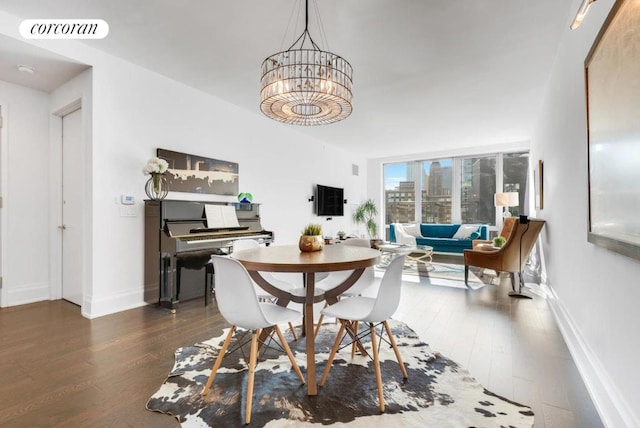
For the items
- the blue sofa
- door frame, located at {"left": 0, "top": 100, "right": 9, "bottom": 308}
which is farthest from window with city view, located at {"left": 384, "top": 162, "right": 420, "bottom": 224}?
door frame, located at {"left": 0, "top": 100, "right": 9, "bottom": 308}

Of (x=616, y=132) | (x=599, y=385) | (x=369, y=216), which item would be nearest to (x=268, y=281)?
(x=599, y=385)

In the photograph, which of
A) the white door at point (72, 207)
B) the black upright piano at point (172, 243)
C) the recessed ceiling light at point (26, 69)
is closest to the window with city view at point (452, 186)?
the black upright piano at point (172, 243)

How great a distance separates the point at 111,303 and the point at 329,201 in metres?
4.77

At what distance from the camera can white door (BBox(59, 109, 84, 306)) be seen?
140 inches

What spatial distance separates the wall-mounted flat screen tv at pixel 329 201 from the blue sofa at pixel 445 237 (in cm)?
→ 164

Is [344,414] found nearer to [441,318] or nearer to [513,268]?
[441,318]

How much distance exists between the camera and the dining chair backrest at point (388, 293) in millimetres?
1741

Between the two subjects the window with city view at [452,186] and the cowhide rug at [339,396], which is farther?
the window with city view at [452,186]

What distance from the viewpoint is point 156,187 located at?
3.45 meters

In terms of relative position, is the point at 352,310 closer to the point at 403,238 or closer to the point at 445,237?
the point at 403,238

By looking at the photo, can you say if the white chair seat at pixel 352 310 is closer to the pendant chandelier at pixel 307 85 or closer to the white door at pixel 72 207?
the pendant chandelier at pixel 307 85

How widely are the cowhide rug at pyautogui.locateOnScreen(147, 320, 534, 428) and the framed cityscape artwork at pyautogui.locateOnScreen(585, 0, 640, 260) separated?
106 cm

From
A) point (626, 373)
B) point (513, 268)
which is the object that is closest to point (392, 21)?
point (626, 373)

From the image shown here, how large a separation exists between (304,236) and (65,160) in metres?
3.50
